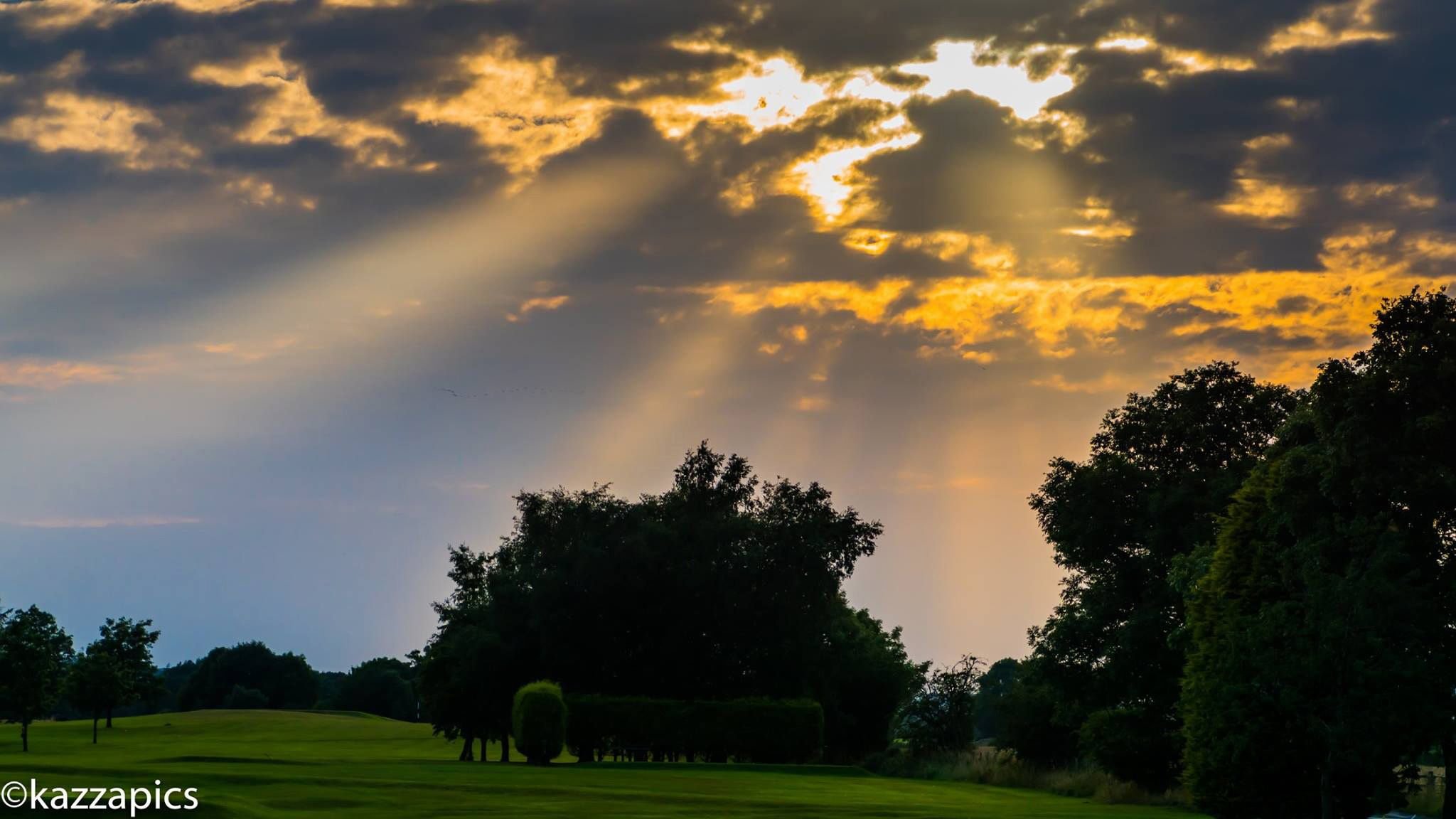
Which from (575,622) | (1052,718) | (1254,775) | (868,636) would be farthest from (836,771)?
(1254,775)

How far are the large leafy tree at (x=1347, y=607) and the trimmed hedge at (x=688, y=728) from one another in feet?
120

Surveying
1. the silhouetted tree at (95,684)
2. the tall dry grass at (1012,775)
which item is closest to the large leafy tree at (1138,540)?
the tall dry grass at (1012,775)

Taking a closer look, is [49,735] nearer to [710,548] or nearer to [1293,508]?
[710,548]

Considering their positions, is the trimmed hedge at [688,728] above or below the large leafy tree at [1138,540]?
below

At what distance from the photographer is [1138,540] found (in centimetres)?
5303

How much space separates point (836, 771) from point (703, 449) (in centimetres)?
2270

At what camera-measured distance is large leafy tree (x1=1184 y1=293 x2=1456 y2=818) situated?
2802 cm

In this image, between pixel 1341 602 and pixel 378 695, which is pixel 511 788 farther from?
pixel 378 695

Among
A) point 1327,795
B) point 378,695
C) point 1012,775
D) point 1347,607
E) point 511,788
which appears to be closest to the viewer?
point 1347,607

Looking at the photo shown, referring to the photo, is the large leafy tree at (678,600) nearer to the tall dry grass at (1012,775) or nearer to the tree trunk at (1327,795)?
the tall dry grass at (1012,775)

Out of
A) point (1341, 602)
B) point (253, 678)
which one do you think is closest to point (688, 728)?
point (1341, 602)

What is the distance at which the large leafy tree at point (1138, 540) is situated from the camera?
49.7 metres

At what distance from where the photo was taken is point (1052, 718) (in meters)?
55.2

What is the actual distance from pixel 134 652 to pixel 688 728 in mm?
53138
